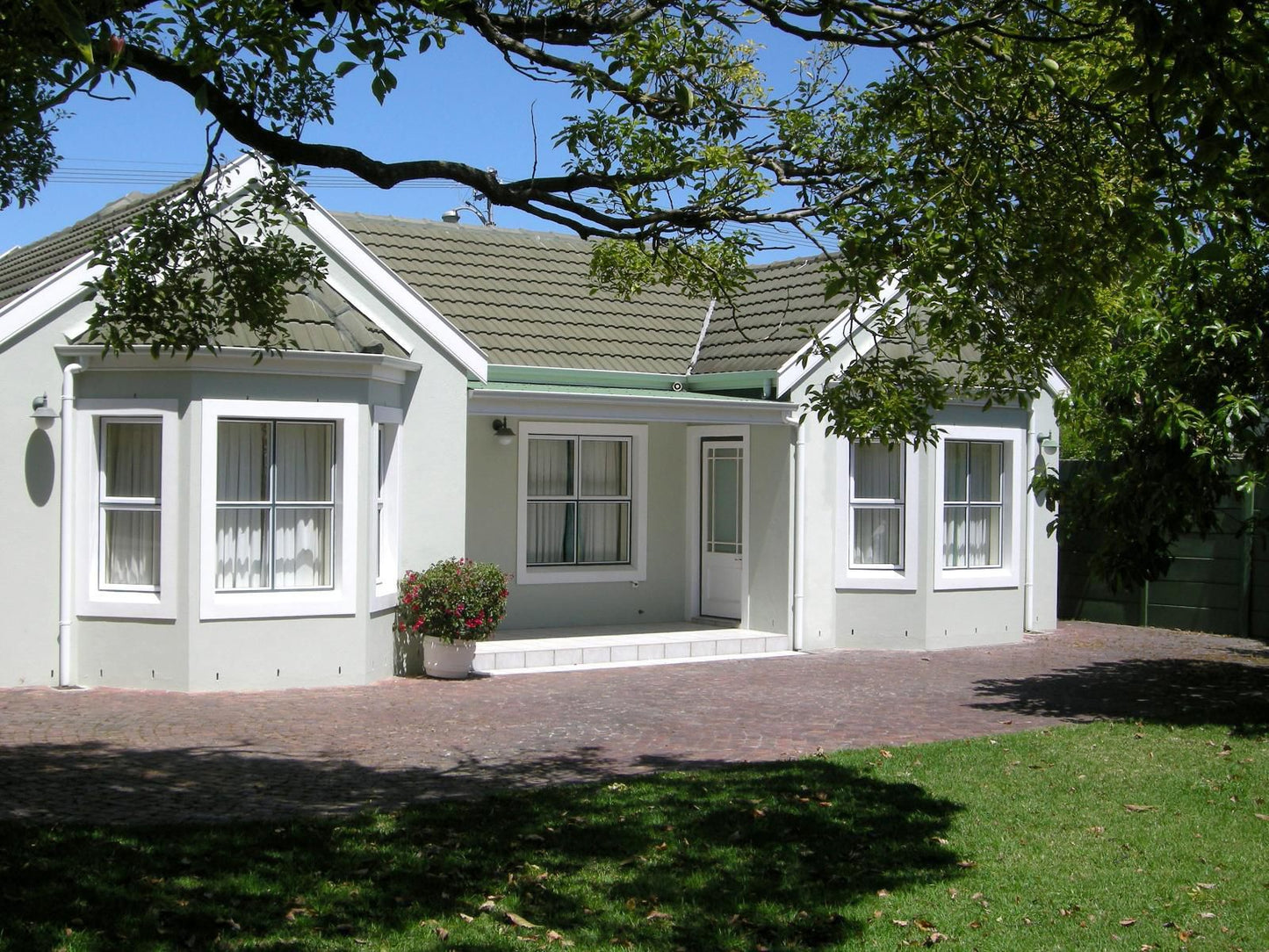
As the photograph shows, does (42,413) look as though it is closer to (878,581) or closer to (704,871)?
(704,871)

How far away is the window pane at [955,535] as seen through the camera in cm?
1723

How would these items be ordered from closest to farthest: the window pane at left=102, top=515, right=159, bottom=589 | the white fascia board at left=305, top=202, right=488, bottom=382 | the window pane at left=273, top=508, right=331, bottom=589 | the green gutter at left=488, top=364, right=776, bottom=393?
the window pane at left=102, top=515, right=159, bottom=589, the window pane at left=273, top=508, right=331, bottom=589, the white fascia board at left=305, top=202, right=488, bottom=382, the green gutter at left=488, top=364, right=776, bottom=393

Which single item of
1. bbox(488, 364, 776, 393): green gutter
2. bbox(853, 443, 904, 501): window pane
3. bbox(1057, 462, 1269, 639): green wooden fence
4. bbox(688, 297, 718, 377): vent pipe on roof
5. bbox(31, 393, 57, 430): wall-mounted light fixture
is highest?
bbox(688, 297, 718, 377): vent pipe on roof

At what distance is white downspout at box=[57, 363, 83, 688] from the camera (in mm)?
12656

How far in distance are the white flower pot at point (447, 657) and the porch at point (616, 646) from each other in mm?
464

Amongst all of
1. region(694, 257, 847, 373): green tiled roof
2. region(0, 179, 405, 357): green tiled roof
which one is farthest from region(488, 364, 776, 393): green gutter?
region(0, 179, 405, 357): green tiled roof

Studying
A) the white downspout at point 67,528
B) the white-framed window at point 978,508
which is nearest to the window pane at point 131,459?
the white downspout at point 67,528

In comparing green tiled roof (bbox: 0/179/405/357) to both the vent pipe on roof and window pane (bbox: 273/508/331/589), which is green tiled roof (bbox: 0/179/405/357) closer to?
window pane (bbox: 273/508/331/589)

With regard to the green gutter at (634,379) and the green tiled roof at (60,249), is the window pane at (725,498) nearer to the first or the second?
the green gutter at (634,379)

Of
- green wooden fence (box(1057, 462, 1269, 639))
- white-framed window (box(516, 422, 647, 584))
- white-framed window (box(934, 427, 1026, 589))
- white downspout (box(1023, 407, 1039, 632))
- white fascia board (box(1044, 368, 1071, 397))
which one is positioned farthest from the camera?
white fascia board (box(1044, 368, 1071, 397))

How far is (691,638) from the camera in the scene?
15891 millimetres

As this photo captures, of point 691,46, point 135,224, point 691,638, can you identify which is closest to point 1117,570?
point 691,638

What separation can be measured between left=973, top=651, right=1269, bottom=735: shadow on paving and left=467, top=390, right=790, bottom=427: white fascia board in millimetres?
4230

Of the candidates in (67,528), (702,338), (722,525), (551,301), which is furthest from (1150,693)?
(67,528)
